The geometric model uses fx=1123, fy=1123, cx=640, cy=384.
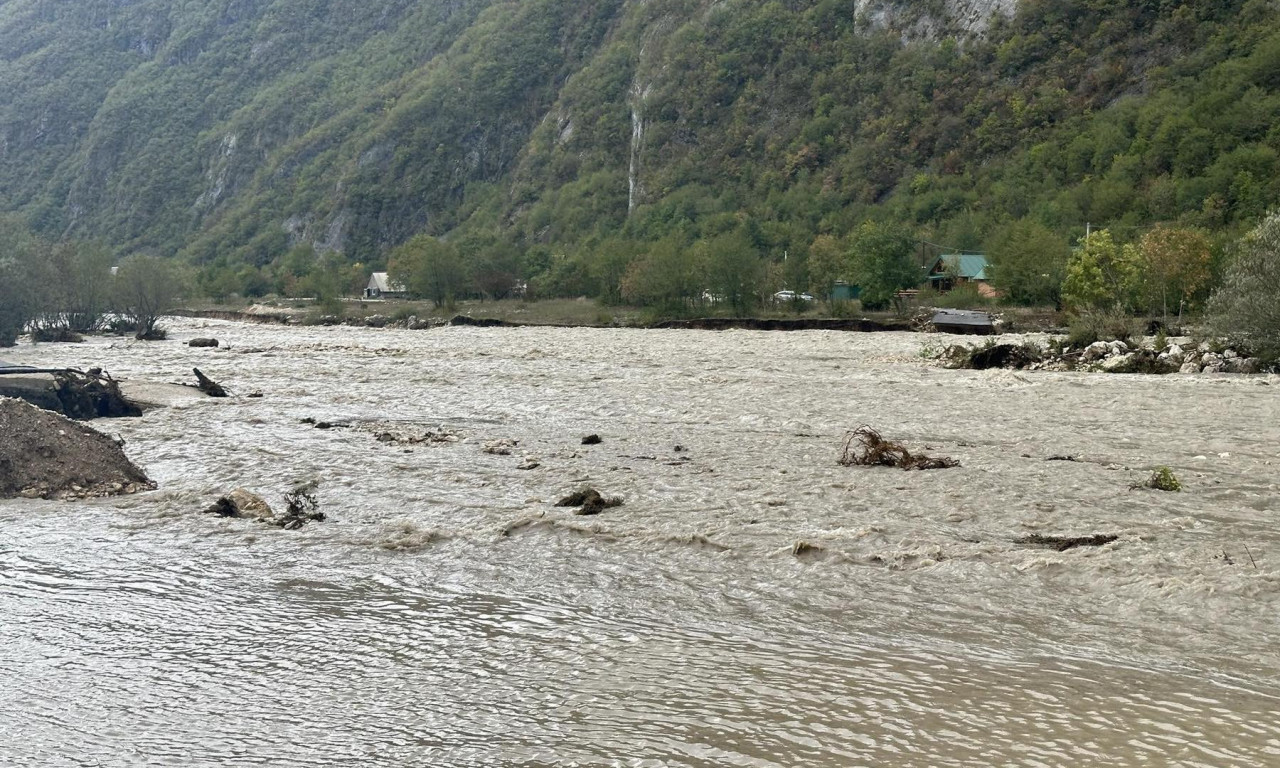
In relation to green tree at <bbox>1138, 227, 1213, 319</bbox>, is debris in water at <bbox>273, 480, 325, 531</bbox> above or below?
below

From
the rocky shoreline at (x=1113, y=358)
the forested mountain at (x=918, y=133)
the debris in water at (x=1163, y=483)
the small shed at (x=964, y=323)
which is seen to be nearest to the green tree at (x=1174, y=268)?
the small shed at (x=964, y=323)

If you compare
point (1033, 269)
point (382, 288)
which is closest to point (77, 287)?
point (1033, 269)

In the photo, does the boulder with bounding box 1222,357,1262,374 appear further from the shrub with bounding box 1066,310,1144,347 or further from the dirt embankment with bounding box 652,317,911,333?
the dirt embankment with bounding box 652,317,911,333

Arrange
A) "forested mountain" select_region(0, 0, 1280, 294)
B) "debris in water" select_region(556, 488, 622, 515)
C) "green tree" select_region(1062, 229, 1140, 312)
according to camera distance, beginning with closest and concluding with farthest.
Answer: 1. "debris in water" select_region(556, 488, 622, 515)
2. "green tree" select_region(1062, 229, 1140, 312)
3. "forested mountain" select_region(0, 0, 1280, 294)

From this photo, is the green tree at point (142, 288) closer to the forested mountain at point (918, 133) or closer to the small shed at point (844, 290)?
the forested mountain at point (918, 133)

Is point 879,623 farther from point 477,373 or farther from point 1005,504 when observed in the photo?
point 477,373

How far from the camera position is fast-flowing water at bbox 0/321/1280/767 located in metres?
7.71

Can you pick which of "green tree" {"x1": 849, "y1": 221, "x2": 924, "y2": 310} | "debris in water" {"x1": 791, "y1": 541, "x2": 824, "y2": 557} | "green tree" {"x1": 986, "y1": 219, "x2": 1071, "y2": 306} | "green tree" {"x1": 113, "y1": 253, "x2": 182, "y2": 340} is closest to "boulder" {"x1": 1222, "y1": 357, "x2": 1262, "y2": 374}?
"debris in water" {"x1": 791, "y1": 541, "x2": 824, "y2": 557}

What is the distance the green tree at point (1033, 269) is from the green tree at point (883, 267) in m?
6.84

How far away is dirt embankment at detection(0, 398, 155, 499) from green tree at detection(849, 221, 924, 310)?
256 ft

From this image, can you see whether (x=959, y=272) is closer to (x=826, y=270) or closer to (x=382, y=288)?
(x=826, y=270)

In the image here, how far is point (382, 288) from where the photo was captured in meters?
165

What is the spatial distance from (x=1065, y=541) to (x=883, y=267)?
80675mm

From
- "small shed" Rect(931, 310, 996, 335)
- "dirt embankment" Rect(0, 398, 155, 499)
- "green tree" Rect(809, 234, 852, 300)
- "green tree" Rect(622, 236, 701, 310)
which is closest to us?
"dirt embankment" Rect(0, 398, 155, 499)
